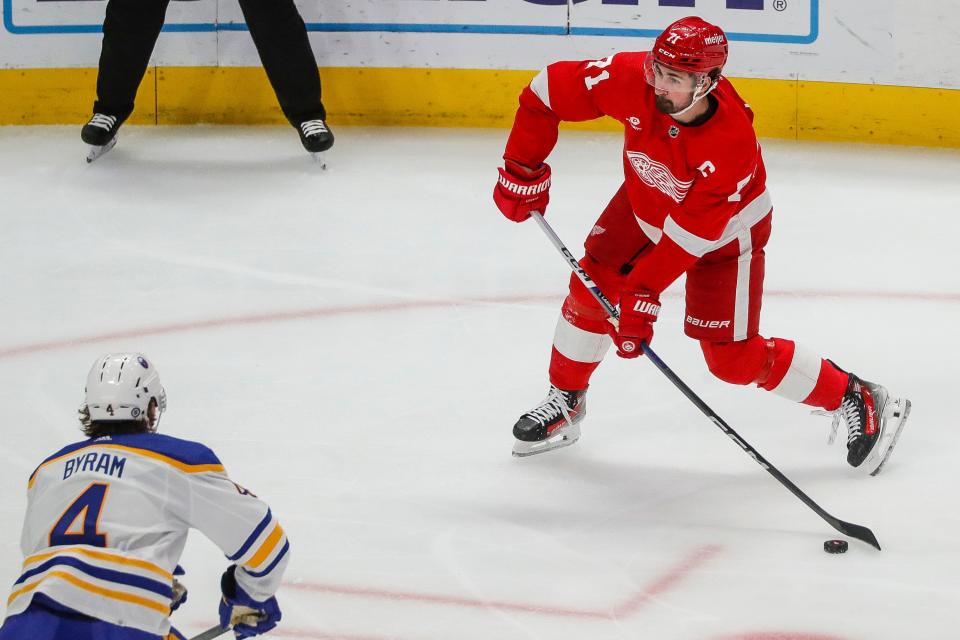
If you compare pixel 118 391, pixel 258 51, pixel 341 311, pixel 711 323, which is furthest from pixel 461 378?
pixel 258 51

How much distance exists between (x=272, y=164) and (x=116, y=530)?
10.7 ft

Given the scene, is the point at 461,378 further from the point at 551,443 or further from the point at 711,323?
the point at 711,323

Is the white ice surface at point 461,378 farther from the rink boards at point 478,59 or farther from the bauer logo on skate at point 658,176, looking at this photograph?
the bauer logo on skate at point 658,176

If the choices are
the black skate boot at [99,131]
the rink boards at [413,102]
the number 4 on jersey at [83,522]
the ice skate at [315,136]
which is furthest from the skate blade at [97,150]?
the number 4 on jersey at [83,522]

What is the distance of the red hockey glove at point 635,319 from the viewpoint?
8.86 feet

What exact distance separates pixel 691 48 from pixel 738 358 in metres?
0.71

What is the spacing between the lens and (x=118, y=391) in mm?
1889

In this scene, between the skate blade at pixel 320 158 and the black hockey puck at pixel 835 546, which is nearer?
the black hockey puck at pixel 835 546

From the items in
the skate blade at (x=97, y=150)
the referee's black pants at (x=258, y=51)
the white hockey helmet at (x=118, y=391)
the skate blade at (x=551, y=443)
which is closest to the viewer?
the white hockey helmet at (x=118, y=391)

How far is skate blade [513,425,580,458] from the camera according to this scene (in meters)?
3.08

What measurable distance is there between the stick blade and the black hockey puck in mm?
31

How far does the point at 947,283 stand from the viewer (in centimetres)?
406

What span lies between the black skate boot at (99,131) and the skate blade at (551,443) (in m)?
2.36

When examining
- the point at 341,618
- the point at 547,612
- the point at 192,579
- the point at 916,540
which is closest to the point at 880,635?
the point at 916,540
